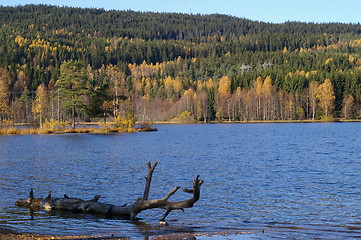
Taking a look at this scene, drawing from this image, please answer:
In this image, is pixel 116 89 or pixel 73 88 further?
pixel 116 89

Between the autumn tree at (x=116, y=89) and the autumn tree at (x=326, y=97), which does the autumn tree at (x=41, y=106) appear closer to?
the autumn tree at (x=116, y=89)

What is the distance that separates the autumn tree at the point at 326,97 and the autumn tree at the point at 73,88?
87489mm

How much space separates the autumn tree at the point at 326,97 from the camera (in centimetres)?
15825

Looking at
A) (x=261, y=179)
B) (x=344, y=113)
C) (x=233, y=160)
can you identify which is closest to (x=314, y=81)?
(x=344, y=113)

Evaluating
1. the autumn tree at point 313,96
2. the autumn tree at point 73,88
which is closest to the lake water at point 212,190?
the autumn tree at point 73,88

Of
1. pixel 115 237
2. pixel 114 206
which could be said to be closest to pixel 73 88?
pixel 114 206

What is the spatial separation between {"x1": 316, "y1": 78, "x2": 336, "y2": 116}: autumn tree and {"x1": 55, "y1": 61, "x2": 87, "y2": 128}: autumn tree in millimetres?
87489

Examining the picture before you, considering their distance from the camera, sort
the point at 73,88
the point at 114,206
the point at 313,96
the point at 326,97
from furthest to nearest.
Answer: the point at 313,96 → the point at 326,97 → the point at 73,88 → the point at 114,206

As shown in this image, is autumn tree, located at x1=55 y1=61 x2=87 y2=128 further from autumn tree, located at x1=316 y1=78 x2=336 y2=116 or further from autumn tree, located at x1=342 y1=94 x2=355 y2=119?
autumn tree, located at x1=342 y1=94 x2=355 y2=119

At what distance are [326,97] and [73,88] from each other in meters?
89.1

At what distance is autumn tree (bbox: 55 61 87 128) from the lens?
96625 millimetres

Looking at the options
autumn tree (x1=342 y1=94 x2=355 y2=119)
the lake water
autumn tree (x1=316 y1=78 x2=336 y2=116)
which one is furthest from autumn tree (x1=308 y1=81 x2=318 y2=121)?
the lake water

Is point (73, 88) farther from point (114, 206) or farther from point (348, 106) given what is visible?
point (348, 106)

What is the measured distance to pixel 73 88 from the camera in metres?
98.6
